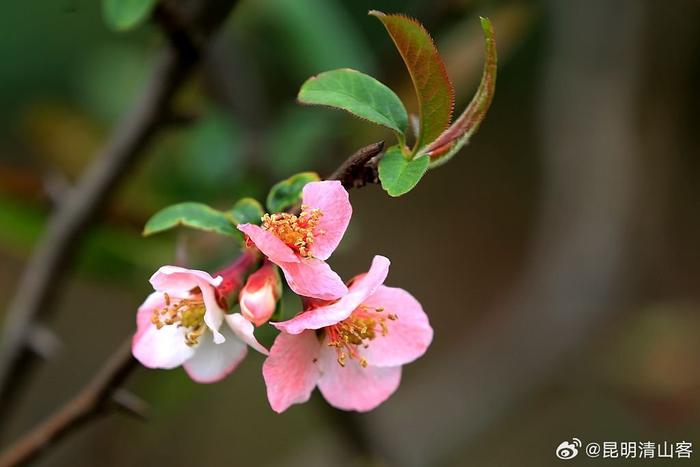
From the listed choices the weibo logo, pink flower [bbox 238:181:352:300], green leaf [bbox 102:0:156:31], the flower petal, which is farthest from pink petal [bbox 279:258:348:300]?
the weibo logo

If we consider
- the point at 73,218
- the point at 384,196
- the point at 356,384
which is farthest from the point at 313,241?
the point at 384,196

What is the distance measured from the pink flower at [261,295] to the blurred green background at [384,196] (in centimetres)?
37

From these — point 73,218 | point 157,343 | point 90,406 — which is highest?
point 157,343

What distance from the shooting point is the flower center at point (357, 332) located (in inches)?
19.8

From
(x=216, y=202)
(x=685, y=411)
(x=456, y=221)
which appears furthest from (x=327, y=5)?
(x=456, y=221)

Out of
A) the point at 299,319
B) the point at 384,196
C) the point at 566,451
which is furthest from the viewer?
the point at 384,196

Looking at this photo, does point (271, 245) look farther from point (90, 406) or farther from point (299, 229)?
point (90, 406)

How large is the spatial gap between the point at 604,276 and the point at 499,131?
2.92 feet

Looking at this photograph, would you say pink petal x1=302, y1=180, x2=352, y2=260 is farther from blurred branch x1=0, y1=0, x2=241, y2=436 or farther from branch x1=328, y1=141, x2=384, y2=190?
blurred branch x1=0, y1=0, x2=241, y2=436

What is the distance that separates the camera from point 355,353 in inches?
20.3

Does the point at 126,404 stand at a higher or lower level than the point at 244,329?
lower

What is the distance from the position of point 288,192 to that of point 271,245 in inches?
3.8

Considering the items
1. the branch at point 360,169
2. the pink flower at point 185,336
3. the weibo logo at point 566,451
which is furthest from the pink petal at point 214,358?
the weibo logo at point 566,451

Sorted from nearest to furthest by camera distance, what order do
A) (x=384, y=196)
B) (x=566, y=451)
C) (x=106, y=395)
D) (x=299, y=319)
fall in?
(x=299, y=319) → (x=106, y=395) → (x=566, y=451) → (x=384, y=196)
